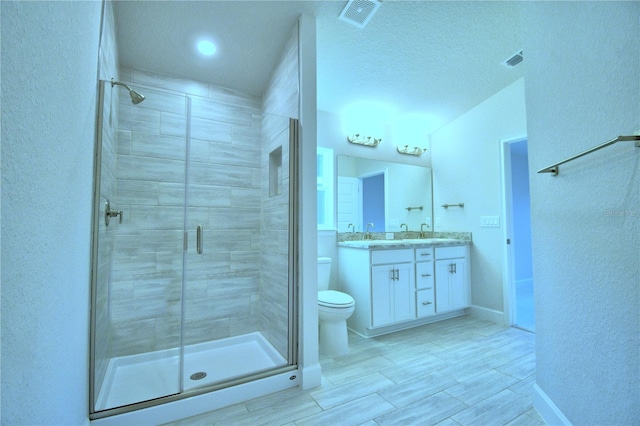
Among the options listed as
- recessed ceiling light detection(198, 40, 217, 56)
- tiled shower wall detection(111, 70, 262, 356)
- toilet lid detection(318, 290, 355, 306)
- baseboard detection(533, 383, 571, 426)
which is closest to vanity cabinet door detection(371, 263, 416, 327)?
toilet lid detection(318, 290, 355, 306)

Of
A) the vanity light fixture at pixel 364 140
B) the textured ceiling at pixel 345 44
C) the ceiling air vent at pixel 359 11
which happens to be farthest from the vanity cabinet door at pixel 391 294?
the ceiling air vent at pixel 359 11

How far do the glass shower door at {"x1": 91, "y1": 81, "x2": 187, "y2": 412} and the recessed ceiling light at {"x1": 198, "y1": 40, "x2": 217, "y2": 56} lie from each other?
40 cm

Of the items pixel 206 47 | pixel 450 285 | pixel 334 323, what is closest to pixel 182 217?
pixel 206 47

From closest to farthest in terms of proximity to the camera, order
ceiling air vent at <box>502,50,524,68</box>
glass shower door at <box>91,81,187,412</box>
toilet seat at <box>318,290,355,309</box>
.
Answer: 1. glass shower door at <box>91,81,187,412</box>
2. toilet seat at <box>318,290,355,309</box>
3. ceiling air vent at <box>502,50,524,68</box>

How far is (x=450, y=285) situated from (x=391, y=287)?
84 centimetres

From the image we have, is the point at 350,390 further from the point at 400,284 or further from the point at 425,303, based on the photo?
the point at 425,303

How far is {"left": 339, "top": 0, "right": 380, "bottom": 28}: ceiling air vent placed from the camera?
1.86 m

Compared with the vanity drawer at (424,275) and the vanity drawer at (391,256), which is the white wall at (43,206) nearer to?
the vanity drawer at (391,256)

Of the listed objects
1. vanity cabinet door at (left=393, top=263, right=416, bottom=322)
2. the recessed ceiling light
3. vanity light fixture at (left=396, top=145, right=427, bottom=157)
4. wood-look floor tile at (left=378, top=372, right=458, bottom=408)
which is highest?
the recessed ceiling light

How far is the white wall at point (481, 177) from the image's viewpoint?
296 cm

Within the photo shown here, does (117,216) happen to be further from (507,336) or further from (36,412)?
(507,336)

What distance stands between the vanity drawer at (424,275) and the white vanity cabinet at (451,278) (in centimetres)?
9

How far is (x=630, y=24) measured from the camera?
36.7 inches

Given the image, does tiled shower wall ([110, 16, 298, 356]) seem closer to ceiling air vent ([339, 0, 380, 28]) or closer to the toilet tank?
ceiling air vent ([339, 0, 380, 28])
